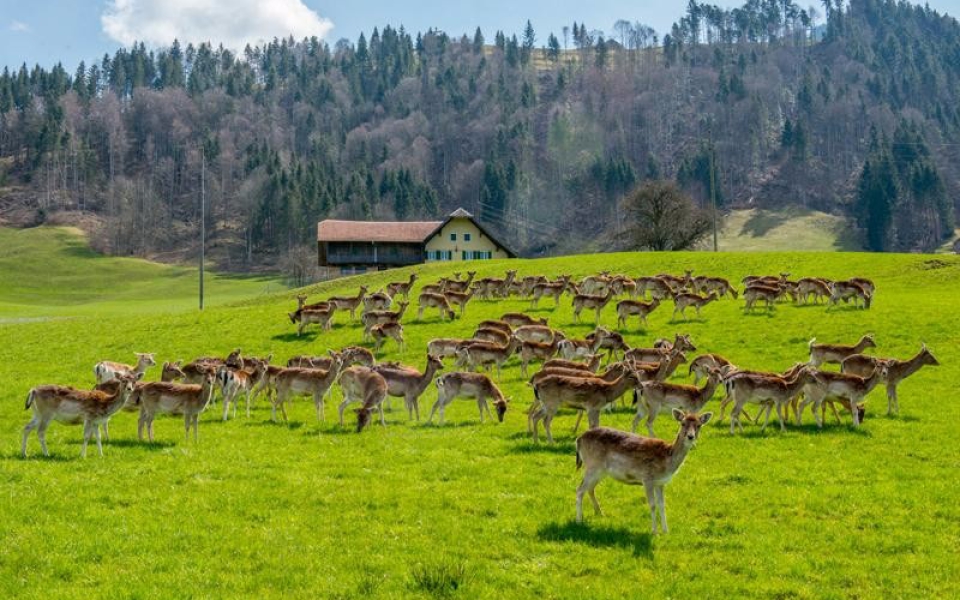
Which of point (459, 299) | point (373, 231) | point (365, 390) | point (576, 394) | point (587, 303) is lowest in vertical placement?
point (365, 390)

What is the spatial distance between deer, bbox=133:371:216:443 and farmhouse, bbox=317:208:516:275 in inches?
3086

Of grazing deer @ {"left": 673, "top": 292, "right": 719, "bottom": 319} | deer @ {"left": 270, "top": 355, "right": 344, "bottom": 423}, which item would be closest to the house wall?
grazing deer @ {"left": 673, "top": 292, "right": 719, "bottom": 319}

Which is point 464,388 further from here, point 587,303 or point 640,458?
point 587,303

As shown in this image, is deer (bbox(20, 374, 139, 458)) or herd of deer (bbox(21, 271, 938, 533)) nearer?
herd of deer (bbox(21, 271, 938, 533))

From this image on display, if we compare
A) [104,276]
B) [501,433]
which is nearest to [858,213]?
[104,276]

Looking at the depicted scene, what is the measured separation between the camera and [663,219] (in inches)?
3290

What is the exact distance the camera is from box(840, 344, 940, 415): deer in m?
20.9

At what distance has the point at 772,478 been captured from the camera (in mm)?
14211

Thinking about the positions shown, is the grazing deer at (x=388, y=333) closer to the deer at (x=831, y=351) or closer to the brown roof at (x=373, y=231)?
the deer at (x=831, y=351)

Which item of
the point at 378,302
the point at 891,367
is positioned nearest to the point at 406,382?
the point at 891,367

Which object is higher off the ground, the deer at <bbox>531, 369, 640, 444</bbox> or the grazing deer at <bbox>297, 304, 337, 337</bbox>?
the grazing deer at <bbox>297, 304, 337, 337</bbox>

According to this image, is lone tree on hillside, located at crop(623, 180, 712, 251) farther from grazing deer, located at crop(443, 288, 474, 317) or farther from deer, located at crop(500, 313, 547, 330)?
deer, located at crop(500, 313, 547, 330)

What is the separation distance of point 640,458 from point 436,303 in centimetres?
2836

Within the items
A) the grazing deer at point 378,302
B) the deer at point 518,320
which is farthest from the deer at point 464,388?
the grazing deer at point 378,302
